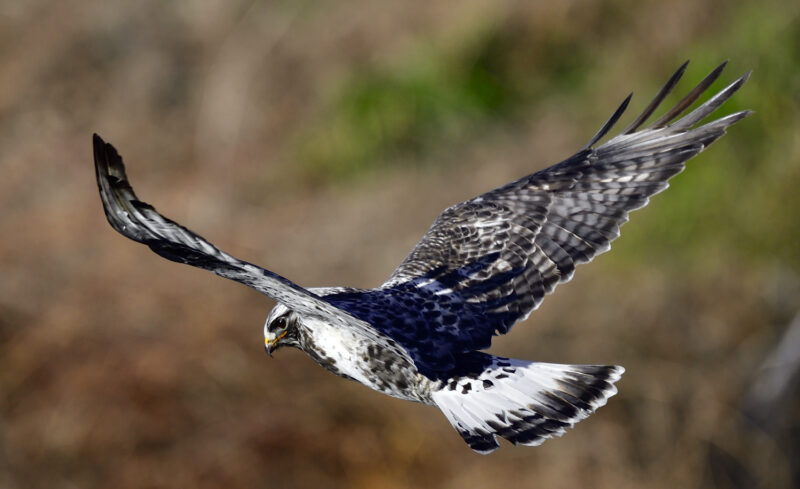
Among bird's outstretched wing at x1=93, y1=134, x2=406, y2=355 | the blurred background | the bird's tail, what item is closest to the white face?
bird's outstretched wing at x1=93, y1=134, x2=406, y2=355

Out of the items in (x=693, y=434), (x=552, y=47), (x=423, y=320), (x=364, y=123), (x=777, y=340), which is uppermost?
(x=552, y=47)

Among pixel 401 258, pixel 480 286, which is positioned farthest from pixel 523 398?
pixel 401 258

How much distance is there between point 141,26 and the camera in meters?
14.3

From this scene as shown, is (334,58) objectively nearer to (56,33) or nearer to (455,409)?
(56,33)

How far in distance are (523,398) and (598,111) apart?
708 cm

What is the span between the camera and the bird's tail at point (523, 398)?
2.73 m

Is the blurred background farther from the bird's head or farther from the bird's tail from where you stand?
the bird's head

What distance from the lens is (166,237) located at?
2.33 meters

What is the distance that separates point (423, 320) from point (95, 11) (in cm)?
1335

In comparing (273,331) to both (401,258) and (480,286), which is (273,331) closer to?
(480,286)

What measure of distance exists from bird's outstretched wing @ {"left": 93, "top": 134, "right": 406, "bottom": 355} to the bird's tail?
53 cm

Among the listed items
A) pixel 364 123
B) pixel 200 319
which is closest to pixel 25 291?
pixel 200 319

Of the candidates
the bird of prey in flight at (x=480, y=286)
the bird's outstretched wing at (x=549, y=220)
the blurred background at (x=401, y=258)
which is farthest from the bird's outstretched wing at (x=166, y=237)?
the blurred background at (x=401, y=258)

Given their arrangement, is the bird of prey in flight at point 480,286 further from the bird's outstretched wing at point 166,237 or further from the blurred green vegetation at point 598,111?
the blurred green vegetation at point 598,111
